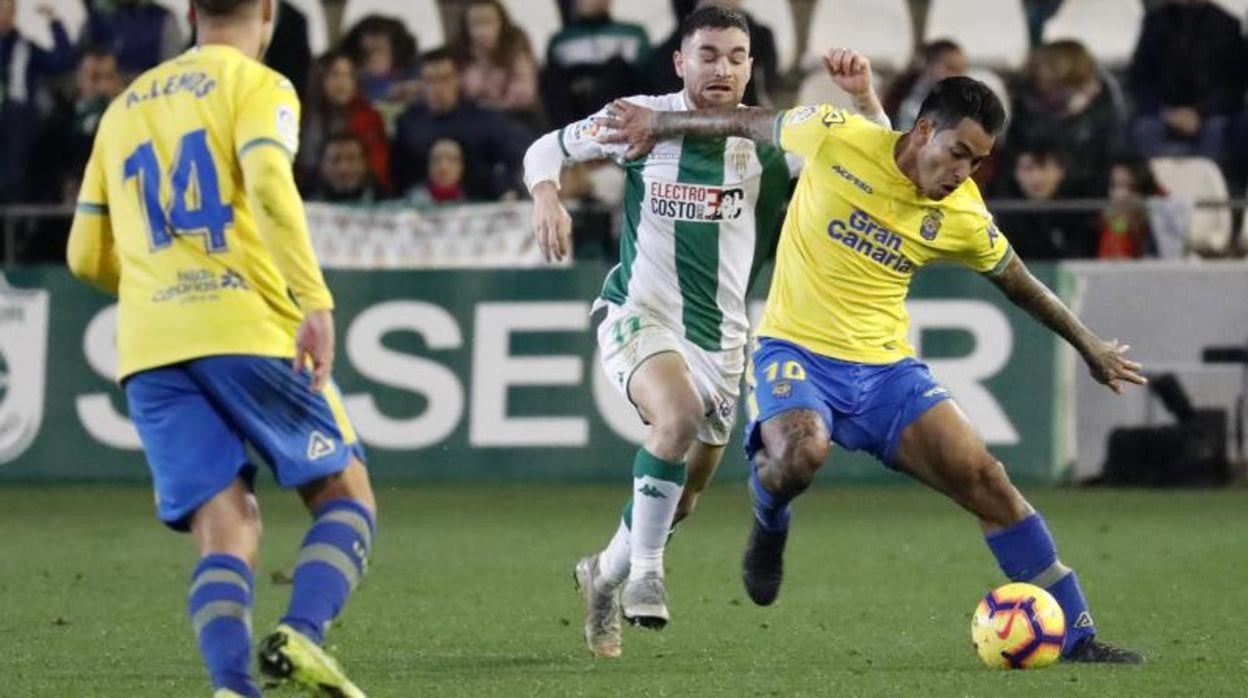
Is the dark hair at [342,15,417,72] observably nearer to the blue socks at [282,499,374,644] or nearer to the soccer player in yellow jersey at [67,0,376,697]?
the soccer player in yellow jersey at [67,0,376,697]

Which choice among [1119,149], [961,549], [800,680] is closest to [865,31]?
[1119,149]

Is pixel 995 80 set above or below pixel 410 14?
below

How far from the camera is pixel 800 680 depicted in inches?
314

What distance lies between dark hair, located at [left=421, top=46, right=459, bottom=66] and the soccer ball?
30.3 ft

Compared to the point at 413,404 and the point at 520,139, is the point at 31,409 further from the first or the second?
the point at 520,139

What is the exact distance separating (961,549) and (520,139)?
510 cm

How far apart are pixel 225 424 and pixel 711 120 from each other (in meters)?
3.02

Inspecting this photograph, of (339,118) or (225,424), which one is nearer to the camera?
(225,424)

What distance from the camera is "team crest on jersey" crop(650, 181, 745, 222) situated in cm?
916

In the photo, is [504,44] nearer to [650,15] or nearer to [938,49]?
[650,15]

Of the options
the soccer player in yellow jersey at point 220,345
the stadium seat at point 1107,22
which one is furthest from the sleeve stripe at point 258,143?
the stadium seat at point 1107,22

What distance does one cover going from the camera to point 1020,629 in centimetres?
816

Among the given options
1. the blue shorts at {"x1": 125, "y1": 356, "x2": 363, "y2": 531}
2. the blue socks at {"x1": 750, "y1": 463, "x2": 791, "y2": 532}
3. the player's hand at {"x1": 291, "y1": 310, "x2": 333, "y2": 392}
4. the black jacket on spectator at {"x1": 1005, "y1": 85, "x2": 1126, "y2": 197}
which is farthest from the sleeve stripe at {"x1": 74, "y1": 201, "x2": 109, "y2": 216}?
the black jacket on spectator at {"x1": 1005, "y1": 85, "x2": 1126, "y2": 197}

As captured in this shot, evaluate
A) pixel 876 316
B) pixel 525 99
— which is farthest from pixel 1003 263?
pixel 525 99
